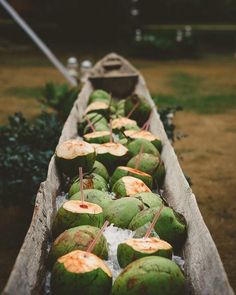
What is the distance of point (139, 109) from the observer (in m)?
4.27

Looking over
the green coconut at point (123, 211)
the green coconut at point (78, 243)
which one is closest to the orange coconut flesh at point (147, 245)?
the green coconut at point (78, 243)

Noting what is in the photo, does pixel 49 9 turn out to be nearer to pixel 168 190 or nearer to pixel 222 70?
pixel 222 70

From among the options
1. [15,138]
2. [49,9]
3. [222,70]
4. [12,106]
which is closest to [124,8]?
[49,9]

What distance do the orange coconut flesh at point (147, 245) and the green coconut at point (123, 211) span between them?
0.87 ft

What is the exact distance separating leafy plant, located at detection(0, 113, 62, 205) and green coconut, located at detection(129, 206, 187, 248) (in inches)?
71.4

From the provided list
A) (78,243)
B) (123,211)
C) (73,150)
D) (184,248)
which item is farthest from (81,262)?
(73,150)

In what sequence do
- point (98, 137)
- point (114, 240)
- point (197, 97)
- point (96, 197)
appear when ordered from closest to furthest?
point (114, 240) → point (96, 197) → point (98, 137) → point (197, 97)

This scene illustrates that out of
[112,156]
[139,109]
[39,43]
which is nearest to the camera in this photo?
[112,156]

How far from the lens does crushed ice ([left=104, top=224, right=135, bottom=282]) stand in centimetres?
206

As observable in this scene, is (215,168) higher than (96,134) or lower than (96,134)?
lower

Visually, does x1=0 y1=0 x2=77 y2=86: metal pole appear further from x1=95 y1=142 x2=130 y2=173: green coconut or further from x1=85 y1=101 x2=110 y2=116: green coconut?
x1=95 y1=142 x2=130 y2=173: green coconut

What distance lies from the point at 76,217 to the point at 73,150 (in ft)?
2.28

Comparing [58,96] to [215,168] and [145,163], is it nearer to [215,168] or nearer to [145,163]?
[215,168]

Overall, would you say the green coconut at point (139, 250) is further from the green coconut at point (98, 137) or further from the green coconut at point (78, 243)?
the green coconut at point (98, 137)
